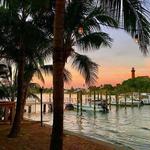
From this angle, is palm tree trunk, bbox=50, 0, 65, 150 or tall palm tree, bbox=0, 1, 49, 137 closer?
palm tree trunk, bbox=50, 0, 65, 150

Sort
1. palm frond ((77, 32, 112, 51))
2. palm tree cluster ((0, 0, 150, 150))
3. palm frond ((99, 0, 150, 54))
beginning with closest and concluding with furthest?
1. palm frond ((99, 0, 150, 54))
2. palm tree cluster ((0, 0, 150, 150))
3. palm frond ((77, 32, 112, 51))

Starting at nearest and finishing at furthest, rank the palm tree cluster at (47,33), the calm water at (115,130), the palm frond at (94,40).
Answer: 1. the palm tree cluster at (47,33)
2. the palm frond at (94,40)
3. the calm water at (115,130)

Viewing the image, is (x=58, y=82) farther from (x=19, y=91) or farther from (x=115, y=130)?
(x=115, y=130)

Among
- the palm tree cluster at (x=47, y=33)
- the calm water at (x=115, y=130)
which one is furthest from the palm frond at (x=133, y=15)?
the calm water at (x=115, y=130)

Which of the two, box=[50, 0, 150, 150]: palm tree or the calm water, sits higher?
box=[50, 0, 150, 150]: palm tree

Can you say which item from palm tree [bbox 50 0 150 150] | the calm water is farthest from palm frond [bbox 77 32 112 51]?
the calm water

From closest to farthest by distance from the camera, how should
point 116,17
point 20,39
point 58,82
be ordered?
point 116,17
point 58,82
point 20,39

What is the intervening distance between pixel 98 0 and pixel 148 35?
166cm

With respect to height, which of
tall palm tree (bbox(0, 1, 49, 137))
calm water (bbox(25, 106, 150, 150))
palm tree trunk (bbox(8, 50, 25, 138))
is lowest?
calm water (bbox(25, 106, 150, 150))

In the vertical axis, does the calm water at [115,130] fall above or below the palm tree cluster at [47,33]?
below

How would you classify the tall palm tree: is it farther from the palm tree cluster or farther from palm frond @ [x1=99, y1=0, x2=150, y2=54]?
palm frond @ [x1=99, y1=0, x2=150, y2=54]

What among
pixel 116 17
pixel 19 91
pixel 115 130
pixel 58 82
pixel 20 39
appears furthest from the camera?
pixel 115 130

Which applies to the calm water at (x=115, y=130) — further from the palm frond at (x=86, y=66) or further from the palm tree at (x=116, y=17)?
the palm tree at (x=116, y=17)

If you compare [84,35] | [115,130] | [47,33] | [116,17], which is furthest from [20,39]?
[115,130]
